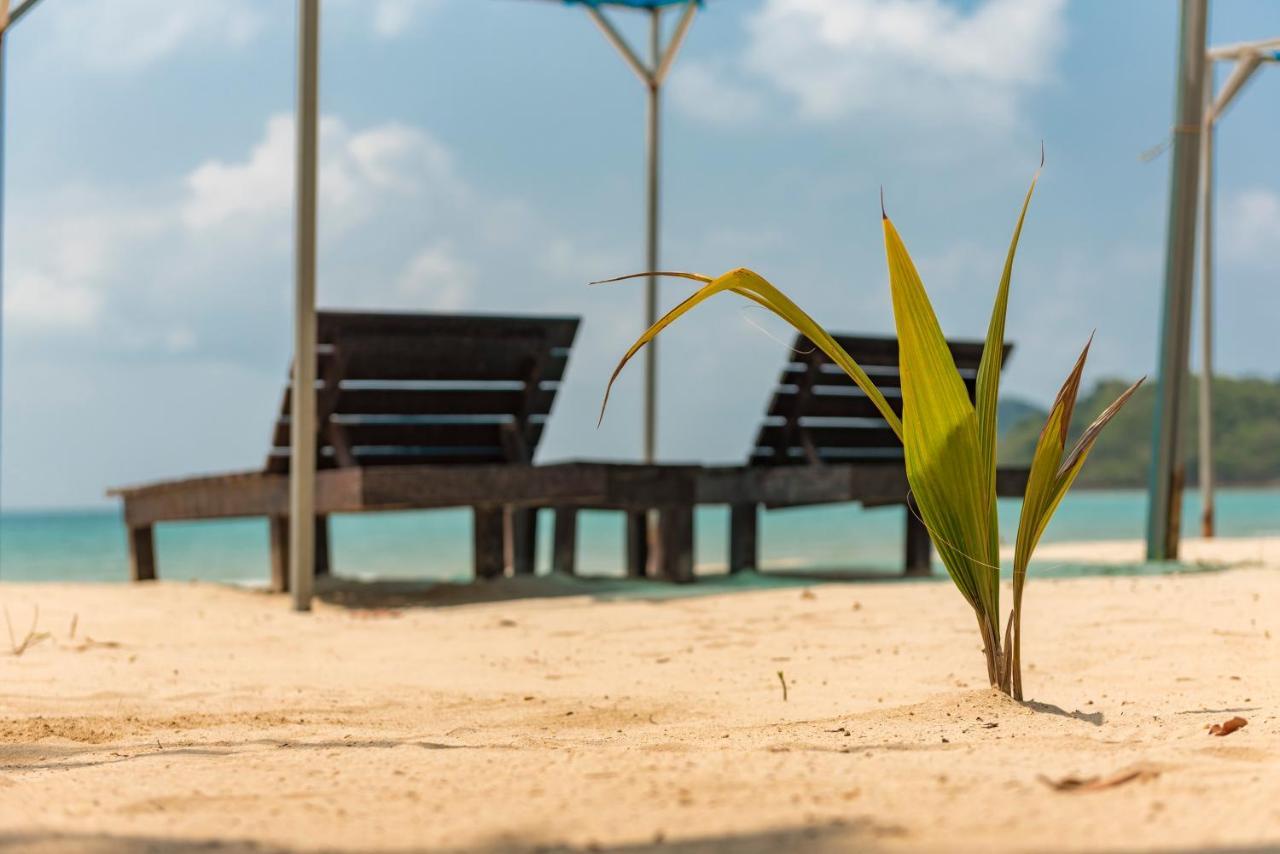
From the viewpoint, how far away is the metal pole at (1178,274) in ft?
22.1

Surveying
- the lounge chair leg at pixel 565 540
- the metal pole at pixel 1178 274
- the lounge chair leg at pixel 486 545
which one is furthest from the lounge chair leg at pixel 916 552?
the lounge chair leg at pixel 486 545

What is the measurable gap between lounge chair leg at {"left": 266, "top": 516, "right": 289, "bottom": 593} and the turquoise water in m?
3.99

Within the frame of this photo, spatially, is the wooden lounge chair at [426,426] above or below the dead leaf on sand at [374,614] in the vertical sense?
above

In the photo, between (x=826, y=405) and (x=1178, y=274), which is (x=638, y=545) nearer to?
(x=826, y=405)

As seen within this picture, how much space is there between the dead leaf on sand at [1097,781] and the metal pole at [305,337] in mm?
4426

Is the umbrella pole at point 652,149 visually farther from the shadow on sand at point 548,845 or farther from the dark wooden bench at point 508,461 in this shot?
the shadow on sand at point 548,845

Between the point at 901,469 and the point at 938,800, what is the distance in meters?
5.44

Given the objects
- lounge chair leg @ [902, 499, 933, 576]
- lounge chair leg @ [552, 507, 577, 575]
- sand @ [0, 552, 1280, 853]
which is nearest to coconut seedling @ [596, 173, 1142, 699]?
sand @ [0, 552, 1280, 853]

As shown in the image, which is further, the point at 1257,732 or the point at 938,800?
the point at 1257,732

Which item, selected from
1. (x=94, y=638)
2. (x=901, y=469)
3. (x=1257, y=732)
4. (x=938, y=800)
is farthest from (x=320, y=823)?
(x=901, y=469)

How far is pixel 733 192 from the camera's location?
2350 inches

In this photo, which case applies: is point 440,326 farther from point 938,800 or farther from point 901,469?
point 938,800

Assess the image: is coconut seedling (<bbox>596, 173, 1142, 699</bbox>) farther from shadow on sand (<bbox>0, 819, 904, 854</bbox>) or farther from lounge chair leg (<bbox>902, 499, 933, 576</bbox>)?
lounge chair leg (<bbox>902, 499, 933, 576</bbox>)

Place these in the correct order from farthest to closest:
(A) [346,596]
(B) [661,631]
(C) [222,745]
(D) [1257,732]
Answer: (A) [346,596], (B) [661,631], (C) [222,745], (D) [1257,732]
